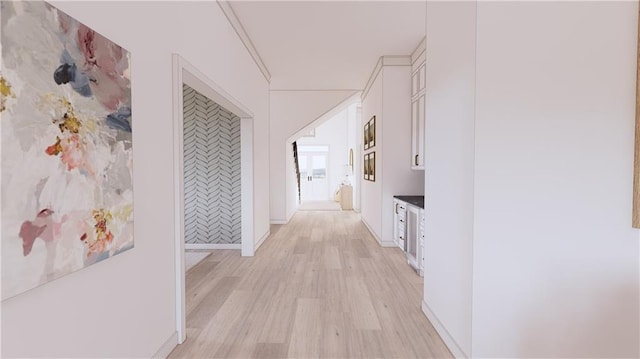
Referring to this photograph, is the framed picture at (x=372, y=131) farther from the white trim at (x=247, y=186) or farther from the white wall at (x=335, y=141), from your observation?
the white wall at (x=335, y=141)

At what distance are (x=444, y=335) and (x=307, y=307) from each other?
114 cm

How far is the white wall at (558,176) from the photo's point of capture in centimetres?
159

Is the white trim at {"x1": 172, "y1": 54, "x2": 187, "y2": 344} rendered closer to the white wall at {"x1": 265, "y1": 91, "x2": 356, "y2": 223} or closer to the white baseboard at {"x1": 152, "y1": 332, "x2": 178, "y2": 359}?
the white baseboard at {"x1": 152, "y1": 332, "x2": 178, "y2": 359}

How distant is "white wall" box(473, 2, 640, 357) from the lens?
5.22 ft

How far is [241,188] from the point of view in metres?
4.35

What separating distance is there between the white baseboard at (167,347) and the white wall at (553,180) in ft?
6.23

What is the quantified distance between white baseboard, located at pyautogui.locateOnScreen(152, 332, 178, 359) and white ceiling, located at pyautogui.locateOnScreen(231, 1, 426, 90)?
3.23 m

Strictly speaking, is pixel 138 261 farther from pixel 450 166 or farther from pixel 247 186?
pixel 247 186

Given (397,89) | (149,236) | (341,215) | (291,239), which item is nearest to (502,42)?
(149,236)

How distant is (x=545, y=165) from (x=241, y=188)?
357cm

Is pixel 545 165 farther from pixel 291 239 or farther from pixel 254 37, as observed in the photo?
pixel 291 239


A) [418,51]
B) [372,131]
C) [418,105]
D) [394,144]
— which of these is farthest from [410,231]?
[418,51]

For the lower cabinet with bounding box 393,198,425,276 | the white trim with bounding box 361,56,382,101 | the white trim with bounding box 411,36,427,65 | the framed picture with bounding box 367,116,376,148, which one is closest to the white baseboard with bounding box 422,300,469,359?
→ the lower cabinet with bounding box 393,198,425,276

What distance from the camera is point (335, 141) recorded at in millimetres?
12234
